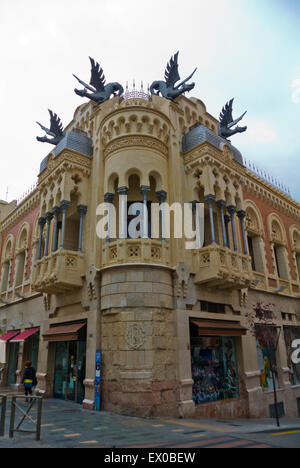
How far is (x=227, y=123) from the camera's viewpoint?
20.0m

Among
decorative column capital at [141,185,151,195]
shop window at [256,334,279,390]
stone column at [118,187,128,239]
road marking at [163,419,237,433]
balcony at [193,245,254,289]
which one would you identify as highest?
decorative column capital at [141,185,151,195]

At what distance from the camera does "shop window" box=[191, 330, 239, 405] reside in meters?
13.8

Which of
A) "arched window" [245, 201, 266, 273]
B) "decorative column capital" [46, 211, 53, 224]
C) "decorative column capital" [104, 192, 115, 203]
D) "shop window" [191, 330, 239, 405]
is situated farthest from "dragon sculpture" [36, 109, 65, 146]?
"shop window" [191, 330, 239, 405]

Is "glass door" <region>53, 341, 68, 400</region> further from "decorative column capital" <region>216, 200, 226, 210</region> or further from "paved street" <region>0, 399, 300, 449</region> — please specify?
"decorative column capital" <region>216, 200, 226, 210</region>

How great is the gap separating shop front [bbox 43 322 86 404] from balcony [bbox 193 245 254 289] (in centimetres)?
563

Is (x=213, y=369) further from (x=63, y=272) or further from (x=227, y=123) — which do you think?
(x=227, y=123)

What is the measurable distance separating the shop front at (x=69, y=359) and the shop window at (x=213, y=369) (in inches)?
193

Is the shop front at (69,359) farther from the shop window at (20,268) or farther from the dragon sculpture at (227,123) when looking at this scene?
the dragon sculpture at (227,123)

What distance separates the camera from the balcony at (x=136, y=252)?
1327 cm

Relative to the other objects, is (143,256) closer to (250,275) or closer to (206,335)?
(206,335)

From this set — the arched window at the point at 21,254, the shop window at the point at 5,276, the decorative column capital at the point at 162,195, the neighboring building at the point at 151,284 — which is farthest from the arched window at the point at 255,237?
the shop window at the point at 5,276

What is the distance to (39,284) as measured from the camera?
15.9 metres

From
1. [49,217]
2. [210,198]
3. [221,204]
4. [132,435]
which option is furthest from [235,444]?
[49,217]
